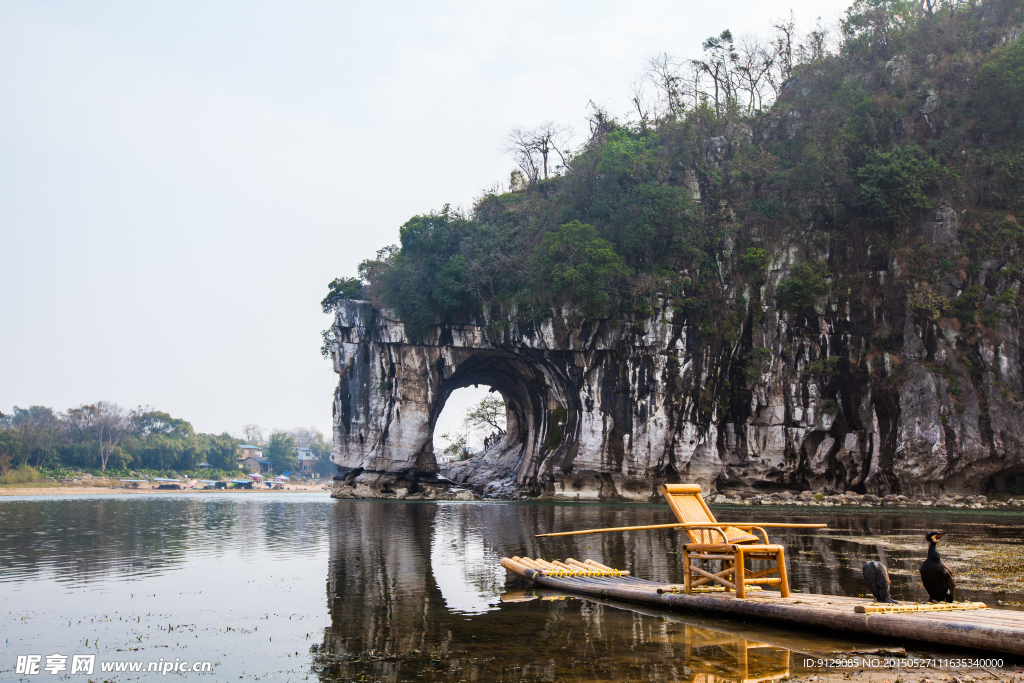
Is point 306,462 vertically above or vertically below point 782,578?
below

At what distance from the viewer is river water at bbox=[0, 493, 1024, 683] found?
6.55 metres

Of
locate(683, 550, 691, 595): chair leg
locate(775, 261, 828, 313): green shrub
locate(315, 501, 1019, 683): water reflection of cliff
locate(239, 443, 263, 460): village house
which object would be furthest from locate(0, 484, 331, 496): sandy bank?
locate(683, 550, 691, 595): chair leg

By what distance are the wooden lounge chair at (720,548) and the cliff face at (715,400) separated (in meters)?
22.8

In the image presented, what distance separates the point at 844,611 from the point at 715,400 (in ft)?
85.8

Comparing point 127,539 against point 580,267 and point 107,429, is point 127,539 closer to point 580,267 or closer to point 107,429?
point 580,267

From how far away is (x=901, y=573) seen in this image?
35.2 ft

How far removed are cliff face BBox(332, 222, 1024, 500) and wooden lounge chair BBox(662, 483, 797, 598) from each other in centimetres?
2277

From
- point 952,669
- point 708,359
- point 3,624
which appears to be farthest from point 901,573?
point 708,359

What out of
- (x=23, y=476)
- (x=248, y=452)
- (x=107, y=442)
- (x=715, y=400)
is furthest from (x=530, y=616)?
(x=248, y=452)

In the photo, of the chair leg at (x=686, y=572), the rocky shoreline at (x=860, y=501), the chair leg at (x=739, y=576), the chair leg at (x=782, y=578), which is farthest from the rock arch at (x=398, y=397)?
the chair leg at (x=782, y=578)

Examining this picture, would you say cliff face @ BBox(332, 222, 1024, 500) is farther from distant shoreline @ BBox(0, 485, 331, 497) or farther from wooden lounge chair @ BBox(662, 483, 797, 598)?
distant shoreline @ BBox(0, 485, 331, 497)

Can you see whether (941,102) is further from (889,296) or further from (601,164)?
(601,164)

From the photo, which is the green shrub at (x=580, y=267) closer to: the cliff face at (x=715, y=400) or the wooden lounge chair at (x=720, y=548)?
the cliff face at (x=715, y=400)

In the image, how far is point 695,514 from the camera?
9383 mm
